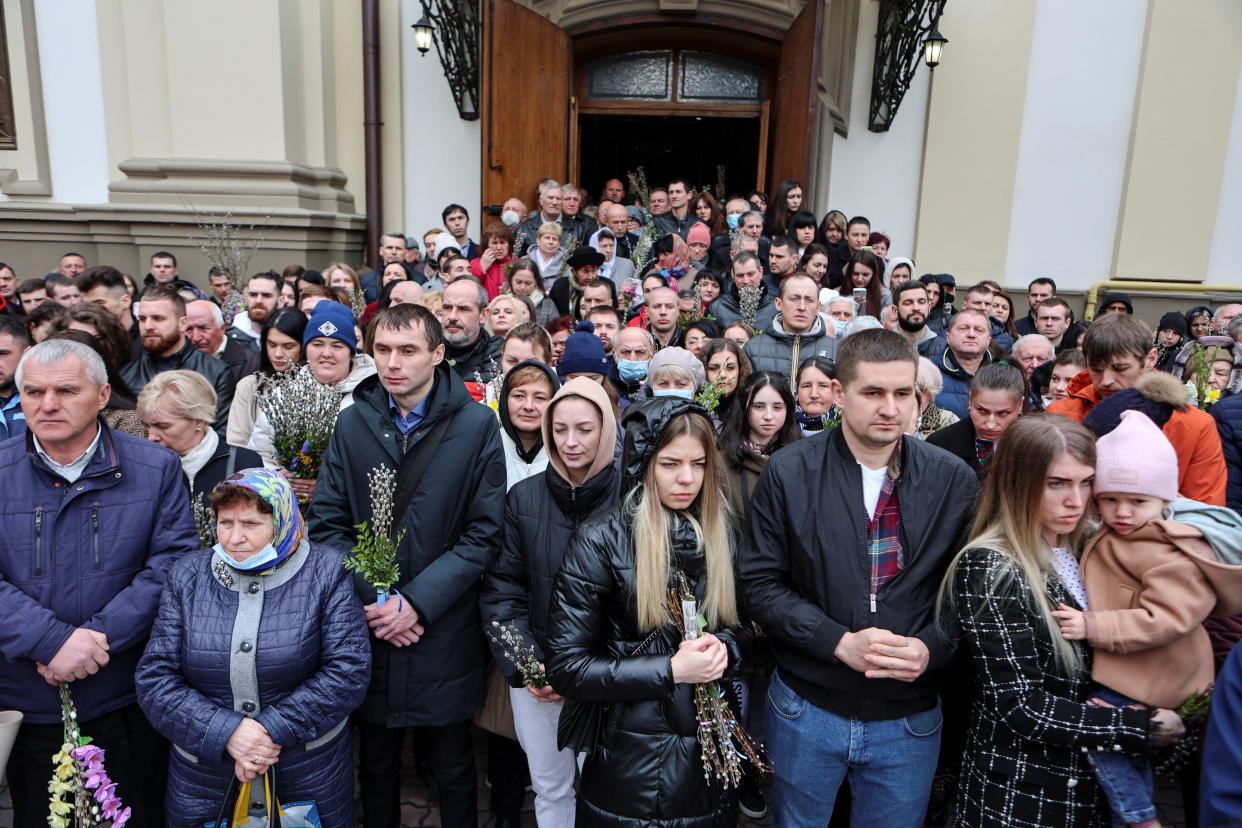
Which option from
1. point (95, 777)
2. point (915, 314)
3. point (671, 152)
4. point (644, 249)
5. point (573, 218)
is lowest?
point (95, 777)

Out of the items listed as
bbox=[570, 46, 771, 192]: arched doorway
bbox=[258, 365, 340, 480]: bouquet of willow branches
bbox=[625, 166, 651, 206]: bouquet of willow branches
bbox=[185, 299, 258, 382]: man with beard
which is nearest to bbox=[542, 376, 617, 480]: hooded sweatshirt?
bbox=[258, 365, 340, 480]: bouquet of willow branches

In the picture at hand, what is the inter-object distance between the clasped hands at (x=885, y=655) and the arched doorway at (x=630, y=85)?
6736 millimetres

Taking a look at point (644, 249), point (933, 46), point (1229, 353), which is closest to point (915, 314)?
Result: point (1229, 353)

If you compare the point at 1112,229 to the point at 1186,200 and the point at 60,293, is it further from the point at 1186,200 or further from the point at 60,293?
the point at 60,293

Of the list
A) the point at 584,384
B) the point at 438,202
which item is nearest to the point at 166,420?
the point at 584,384

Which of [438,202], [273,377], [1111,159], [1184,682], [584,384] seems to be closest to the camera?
[1184,682]

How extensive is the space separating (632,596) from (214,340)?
11.1 ft

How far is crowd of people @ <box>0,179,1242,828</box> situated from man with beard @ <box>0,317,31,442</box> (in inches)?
1.3

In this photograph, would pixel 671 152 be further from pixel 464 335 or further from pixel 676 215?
pixel 464 335

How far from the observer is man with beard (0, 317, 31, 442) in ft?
10.5

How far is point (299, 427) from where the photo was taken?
3.01 m

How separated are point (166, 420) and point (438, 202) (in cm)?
674

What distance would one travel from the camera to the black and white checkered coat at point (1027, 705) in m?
2.02

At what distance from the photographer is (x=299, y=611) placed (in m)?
2.33
